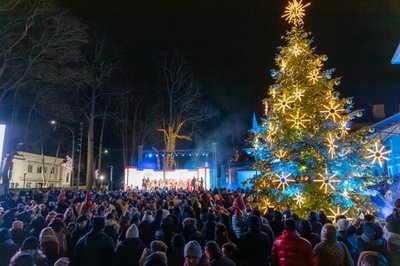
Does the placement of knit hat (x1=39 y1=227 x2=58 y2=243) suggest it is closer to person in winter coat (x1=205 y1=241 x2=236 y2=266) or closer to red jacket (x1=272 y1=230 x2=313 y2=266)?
person in winter coat (x1=205 y1=241 x2=236 y2=266)

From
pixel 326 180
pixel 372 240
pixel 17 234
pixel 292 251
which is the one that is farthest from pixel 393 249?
pixel 17 234

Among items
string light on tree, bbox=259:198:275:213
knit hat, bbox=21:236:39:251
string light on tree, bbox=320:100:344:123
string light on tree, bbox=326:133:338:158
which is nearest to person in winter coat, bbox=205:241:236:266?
knit hat, bbox=21:236:39:251

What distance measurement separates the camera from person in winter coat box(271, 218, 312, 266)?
4.59 metres

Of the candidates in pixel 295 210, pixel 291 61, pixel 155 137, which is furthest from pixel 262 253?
pixel 155 137

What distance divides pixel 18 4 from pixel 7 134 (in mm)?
10895

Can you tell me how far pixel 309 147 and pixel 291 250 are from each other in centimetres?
646

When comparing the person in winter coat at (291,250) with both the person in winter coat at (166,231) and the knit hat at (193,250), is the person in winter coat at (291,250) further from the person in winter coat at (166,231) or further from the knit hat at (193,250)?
the person in winter coat at (166,231)

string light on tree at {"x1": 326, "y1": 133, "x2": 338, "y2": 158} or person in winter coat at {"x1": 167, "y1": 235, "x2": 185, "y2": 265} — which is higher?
string light on tree at {"x1": 326, "y1": 133, "x2": 338, "y2": 158}

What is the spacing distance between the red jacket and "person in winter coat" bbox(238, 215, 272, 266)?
254mm

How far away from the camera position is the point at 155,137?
42.9 metres

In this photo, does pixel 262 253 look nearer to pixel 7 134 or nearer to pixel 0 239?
pixel 0 239

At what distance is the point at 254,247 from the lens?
5.00 m

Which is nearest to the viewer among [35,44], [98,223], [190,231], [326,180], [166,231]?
[98,223]

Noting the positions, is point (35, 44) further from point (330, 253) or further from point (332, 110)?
point (330, 253)
